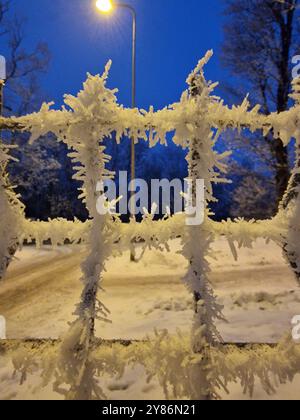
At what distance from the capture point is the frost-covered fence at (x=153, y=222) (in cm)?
183

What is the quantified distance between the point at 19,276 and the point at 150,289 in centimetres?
406

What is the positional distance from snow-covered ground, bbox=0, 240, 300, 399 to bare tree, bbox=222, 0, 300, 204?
17.6ft

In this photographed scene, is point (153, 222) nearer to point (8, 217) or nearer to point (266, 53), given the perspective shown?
point (8, 217)

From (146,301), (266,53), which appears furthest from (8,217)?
(266,53)

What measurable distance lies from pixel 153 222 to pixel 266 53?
16.1m

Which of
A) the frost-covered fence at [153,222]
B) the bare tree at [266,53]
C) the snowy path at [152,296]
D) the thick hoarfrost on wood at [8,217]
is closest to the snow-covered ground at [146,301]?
the snowy path at [152,296]

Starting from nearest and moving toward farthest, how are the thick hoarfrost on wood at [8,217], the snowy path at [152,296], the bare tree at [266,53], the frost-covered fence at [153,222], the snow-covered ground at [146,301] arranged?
1. the frost-covered fence at [153,222]
2. the thick hoarfrost on wood at [8,217]
3. the snow-covered ground at [146,301]
4. the snowy path at [152,296]
5. the bare tree at [266,53]

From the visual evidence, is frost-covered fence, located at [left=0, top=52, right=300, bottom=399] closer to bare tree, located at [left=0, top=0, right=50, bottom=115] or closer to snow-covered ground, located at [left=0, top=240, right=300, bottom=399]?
snow-covered ground, located at [left=0, top=240, right=300, bottom=399]

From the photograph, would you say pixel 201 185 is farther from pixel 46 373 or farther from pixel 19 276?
pixel 19 276

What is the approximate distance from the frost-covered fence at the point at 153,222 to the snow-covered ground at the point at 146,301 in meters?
0.24

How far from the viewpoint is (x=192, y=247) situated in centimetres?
187

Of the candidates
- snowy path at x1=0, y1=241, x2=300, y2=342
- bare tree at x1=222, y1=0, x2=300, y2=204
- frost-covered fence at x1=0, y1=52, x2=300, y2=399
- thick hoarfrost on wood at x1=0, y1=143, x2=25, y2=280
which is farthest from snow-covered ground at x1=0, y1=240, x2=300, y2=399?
bare tree at x1=222, y1=0, x2=300, y2=204

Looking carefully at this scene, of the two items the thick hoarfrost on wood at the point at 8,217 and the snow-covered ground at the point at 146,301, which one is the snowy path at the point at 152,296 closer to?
the snow-covered ground at the point at 146,301

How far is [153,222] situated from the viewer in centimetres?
191
